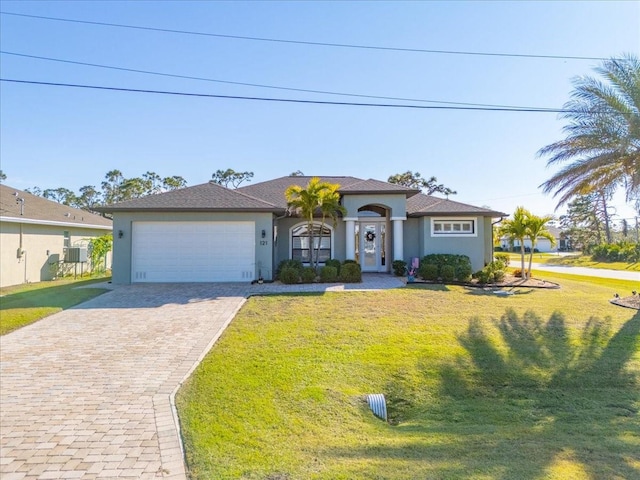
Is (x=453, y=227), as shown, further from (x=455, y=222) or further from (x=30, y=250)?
(x=30, y=250)

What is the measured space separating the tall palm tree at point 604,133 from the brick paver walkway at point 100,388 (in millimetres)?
13090

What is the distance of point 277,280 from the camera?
15.8 metres

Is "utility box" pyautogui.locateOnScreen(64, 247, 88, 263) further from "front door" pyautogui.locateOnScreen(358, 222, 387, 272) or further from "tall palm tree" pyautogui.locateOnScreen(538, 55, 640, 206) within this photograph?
"tall palm tree" pyautogui.locateOnScreen(538, 55, 640, 206)

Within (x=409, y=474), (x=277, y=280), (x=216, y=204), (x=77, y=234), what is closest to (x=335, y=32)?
(x=216, y=204)

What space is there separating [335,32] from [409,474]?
11.6m

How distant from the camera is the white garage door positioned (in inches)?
599

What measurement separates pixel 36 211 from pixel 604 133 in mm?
25150

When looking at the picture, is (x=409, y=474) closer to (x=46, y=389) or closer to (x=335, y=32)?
(x=46, y=389)

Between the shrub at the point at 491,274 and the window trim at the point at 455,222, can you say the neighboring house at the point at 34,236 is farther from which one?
the shrub at the point at 491,274

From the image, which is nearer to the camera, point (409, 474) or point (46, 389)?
point (409, 474)

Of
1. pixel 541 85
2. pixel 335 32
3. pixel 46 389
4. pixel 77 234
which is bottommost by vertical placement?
pixel 46 389

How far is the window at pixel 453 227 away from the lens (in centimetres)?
1739

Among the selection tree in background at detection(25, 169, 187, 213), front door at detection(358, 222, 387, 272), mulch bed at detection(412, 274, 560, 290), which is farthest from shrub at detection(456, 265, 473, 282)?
tree in background at detection(25, 169, 187, 213)

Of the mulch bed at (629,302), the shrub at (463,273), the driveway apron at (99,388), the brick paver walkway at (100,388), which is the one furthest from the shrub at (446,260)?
the driveway apron at (99,388)
